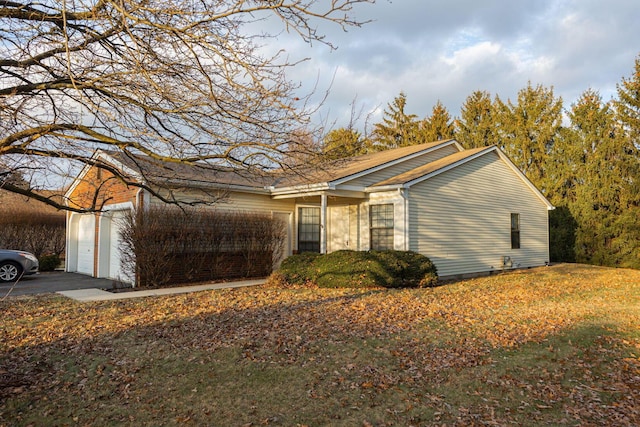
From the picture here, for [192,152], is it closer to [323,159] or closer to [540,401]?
[323,159]

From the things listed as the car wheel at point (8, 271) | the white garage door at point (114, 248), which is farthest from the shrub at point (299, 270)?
the car wheel at point (8, 271)

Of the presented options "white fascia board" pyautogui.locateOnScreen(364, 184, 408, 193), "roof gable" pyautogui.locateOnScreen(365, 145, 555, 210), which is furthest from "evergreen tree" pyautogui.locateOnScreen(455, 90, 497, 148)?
"white fascia board" pyautogui.locateOnScreen(364, 184, 408, 193)

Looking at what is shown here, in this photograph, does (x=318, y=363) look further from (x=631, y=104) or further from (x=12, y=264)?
(x=631, y=104)

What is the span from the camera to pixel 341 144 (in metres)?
6.18

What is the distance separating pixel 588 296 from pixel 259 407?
372 inches

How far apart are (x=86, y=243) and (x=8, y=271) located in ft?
8.29

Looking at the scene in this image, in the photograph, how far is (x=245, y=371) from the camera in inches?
204

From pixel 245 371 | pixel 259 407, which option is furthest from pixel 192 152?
pixel 259 407

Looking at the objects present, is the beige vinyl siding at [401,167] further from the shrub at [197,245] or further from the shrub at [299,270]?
the shrub at [197,245]

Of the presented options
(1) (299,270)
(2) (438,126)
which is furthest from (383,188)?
(2) (438,126)

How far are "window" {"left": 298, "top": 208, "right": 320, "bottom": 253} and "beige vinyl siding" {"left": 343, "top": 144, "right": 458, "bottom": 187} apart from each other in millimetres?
2741

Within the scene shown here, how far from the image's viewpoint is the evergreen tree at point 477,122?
30547 millimetres

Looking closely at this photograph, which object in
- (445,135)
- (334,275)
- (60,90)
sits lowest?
(334,275)

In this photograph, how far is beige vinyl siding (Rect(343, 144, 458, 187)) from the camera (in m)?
13.7
